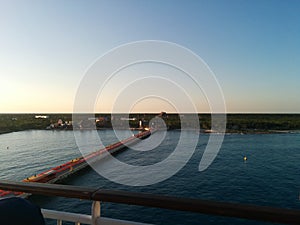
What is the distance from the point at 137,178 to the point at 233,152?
49.7ft

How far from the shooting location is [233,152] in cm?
3066

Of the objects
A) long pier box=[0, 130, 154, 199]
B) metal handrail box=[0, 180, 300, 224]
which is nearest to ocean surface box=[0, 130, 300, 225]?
long pier box=[0, 130, 154, 199]

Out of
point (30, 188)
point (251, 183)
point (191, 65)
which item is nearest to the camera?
point (30, 188)

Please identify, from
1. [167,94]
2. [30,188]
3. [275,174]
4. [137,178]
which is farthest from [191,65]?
[275,174]

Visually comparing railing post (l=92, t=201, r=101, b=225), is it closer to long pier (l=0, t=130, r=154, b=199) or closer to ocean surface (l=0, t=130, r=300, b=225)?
ocean surface (l=0, t=130, r=300, b=225)

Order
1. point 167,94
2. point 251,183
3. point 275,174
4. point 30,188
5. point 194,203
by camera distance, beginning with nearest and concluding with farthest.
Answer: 1. point 194,203
2. point 30,188
3. point 167,94
4. point 251,183
5. point 275,174

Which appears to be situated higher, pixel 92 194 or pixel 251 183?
pixel 92 194

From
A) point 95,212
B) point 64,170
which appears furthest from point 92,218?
point 64,170

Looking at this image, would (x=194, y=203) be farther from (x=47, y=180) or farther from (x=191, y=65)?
(x=47, y=180)

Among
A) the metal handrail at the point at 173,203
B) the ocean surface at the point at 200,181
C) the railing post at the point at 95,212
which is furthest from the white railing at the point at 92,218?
the ocean surface at the point at 200,181

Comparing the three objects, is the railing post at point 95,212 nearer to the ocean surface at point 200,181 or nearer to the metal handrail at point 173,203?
the metal handrail at point 173,203

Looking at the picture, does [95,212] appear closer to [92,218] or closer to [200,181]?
[92,218]

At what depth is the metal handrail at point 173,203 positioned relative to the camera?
0.97 meters

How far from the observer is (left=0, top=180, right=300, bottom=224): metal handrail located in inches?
38.1
